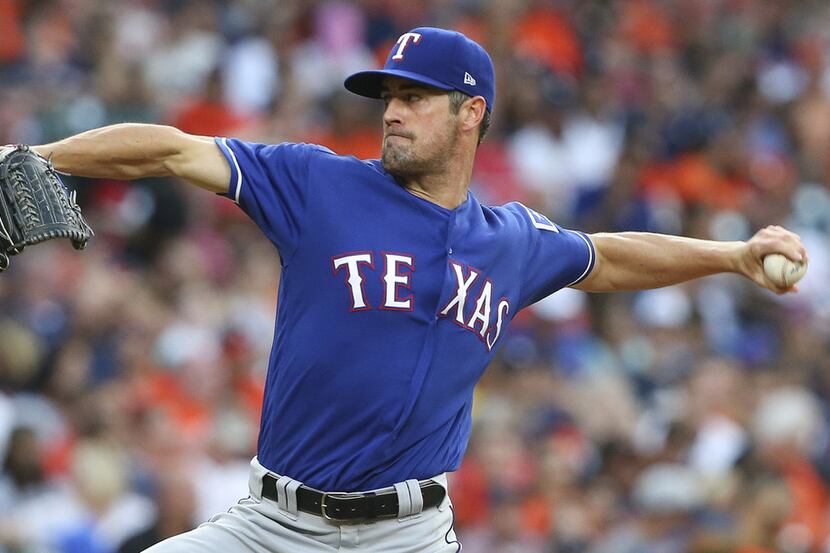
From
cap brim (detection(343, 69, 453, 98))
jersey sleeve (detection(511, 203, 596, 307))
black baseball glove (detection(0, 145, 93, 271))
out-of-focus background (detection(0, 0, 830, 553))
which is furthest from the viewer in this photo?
out-of-focus background (detection(0, 0, 830, 553))

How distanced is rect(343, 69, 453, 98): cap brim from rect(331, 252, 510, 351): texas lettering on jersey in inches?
20.1

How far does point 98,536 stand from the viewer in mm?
6961

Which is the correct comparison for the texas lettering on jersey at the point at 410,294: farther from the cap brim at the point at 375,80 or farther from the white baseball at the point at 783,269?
the white baseball at the point at 783,269

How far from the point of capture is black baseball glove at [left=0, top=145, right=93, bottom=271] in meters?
3.83

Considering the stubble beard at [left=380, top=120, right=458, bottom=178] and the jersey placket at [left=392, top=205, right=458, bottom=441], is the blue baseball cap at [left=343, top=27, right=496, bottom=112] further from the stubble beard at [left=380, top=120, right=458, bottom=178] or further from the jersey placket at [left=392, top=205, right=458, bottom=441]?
the jersey placket at [left=392, top=205, right=458, bottom=441]

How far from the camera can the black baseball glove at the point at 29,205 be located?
383 cm

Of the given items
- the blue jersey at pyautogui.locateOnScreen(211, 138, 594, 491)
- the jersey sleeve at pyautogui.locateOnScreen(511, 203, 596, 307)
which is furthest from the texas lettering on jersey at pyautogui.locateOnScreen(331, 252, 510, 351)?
the jersey sleeve at pyautogui.locateOnScreen(511, 203, 596, 307)

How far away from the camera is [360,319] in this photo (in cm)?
418

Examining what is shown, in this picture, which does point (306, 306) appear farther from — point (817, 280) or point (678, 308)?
point (817, 280)

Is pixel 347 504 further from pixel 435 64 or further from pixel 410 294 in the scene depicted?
pixel 435 64

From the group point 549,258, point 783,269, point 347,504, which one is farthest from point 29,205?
point 783,269

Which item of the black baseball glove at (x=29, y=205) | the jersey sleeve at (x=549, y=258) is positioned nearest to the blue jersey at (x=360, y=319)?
the jersey sleeve at (x=549, y=258)

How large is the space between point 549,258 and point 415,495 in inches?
34.7

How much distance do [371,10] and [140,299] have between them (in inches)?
147
